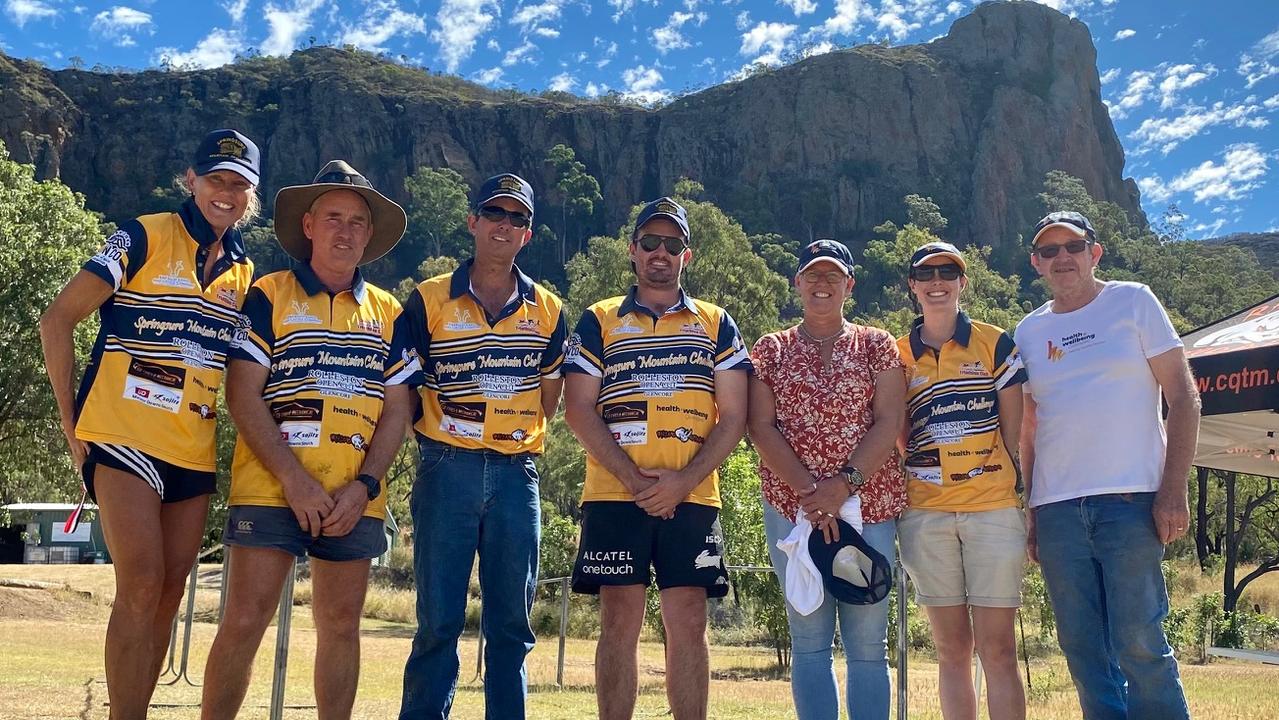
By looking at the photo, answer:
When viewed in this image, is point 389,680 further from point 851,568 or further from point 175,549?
point 851,568

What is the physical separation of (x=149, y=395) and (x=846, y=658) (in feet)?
10.0

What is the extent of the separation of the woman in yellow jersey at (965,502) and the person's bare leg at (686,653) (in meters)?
1.18

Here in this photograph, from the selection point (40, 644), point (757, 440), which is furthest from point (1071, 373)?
point (40, 644)

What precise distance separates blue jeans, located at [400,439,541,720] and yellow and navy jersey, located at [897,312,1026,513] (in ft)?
6.25

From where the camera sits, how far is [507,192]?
4629mm

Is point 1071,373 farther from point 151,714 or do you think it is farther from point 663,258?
point 151,714

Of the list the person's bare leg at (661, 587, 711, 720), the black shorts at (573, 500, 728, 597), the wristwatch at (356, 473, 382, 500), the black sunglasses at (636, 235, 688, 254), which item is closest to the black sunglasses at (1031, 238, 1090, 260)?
the black sunglasses at (636, 235, 688, 254)

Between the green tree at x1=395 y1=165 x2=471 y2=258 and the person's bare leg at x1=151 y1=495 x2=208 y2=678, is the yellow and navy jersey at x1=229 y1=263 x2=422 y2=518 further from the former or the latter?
the green tree at x1=395 y1=165 x2=471 y2=258

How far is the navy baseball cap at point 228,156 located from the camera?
4203 millimetres

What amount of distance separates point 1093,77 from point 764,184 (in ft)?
168

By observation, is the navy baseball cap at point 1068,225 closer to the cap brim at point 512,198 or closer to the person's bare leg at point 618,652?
the cap brim at point 512,198

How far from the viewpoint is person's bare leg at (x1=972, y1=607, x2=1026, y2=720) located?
4.56 metres

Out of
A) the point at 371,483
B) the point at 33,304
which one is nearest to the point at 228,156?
the point at 371,483

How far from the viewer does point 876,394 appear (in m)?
4.74
